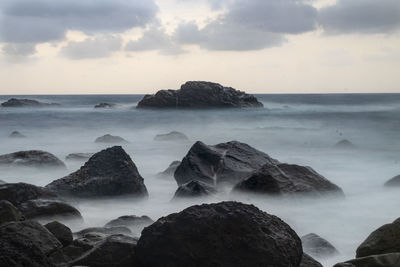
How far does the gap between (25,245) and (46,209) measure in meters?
2.47

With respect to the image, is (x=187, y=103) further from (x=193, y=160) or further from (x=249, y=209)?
(x=249, y=209)

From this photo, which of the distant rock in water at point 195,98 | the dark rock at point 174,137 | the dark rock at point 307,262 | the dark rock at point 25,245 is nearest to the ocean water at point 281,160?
the dark rock at point 174,137

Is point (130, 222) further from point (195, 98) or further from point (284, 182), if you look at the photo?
point (195, 98)

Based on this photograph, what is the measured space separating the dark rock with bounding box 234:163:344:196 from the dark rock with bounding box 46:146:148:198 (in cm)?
176

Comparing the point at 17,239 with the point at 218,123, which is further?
the point at 218,123

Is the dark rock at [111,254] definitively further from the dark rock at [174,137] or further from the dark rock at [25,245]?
the dark rock at [174,137]

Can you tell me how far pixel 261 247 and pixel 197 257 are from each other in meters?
0.55

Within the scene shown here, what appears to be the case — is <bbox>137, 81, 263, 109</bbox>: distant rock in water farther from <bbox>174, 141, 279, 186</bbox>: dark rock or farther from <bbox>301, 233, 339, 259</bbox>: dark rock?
<bbox>301, 233, 339, 259</bbox>: dark rock

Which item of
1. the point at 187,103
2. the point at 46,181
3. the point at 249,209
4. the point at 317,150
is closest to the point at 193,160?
the point at 46,181

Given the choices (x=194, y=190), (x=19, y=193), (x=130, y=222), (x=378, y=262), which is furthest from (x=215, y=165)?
(x=378, y=262)

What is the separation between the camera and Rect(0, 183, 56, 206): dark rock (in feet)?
22.9

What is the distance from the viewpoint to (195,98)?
177 ft

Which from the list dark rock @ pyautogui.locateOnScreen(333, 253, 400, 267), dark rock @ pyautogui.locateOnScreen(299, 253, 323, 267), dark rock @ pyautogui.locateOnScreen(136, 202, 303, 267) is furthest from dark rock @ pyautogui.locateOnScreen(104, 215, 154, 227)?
dark rock @ pyautogui.locateOnScreen(333, 253, 400, 267)

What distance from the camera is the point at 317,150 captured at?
19.1 metres
